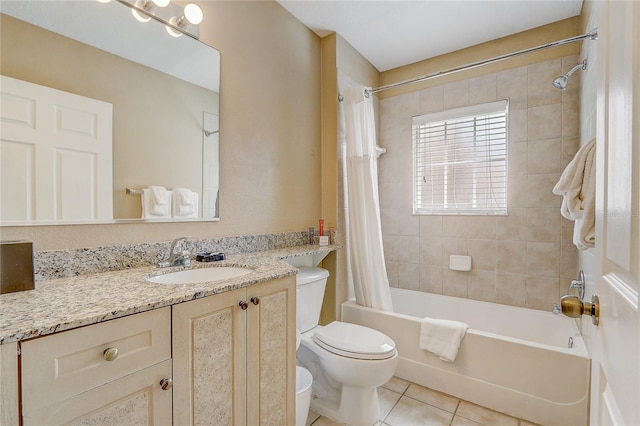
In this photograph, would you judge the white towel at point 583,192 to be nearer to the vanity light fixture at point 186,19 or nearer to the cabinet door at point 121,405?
the cabinet door at point 121,405

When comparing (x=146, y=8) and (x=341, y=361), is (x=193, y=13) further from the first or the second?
(x=341, y=361)

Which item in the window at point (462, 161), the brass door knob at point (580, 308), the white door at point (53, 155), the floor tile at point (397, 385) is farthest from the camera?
the window at point (462, 161)

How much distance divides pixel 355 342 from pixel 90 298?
128cm

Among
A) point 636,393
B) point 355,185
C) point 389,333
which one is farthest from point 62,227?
point 389,333

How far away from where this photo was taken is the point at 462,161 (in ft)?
8.55

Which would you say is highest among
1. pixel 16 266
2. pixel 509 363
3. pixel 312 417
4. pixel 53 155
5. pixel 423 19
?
pixel 423 19

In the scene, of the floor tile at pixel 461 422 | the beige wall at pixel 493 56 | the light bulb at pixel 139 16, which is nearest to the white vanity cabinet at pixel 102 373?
the light bulb at pixel 139 16

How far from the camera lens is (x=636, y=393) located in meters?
0.38

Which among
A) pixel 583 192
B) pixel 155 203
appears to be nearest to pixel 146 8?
pixel 155 203

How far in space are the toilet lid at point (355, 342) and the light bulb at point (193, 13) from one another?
181cm

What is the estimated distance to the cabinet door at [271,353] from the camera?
3.70 ft

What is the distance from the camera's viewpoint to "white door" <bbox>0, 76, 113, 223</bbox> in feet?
3.29

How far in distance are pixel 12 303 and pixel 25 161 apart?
0.51 meters

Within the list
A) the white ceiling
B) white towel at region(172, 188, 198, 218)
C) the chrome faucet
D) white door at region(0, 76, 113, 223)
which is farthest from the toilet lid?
the white ceiling
